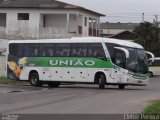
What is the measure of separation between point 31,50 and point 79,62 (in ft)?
12.4

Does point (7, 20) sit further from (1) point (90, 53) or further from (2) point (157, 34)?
(1) point (90, 53)

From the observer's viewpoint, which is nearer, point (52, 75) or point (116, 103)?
point (116, 103)

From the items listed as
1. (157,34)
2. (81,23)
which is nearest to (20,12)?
(81,23)

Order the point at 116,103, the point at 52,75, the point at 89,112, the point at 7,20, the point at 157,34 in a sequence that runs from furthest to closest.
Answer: the point at 157,34 < the point at 7,20 < the point at 52,75 < the point at 116,103 < the point at 89,112

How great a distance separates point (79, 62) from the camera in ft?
110

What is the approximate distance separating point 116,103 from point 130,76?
11.1m

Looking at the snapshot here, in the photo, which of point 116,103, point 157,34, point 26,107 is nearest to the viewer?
point 26,107

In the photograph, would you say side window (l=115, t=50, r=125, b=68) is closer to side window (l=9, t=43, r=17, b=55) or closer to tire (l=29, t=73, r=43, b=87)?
tire (l=29, t=73, r=43, b=87)

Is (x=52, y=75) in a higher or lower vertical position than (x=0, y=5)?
lower

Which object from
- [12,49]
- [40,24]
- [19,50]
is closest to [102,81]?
[19,50]

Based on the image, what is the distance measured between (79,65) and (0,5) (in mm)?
31665

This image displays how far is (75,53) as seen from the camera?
111 ft

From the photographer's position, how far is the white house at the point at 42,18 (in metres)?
57.6

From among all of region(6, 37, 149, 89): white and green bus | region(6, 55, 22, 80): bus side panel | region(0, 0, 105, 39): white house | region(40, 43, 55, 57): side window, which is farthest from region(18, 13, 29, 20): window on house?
region(40, 43, 55, 57): side window
